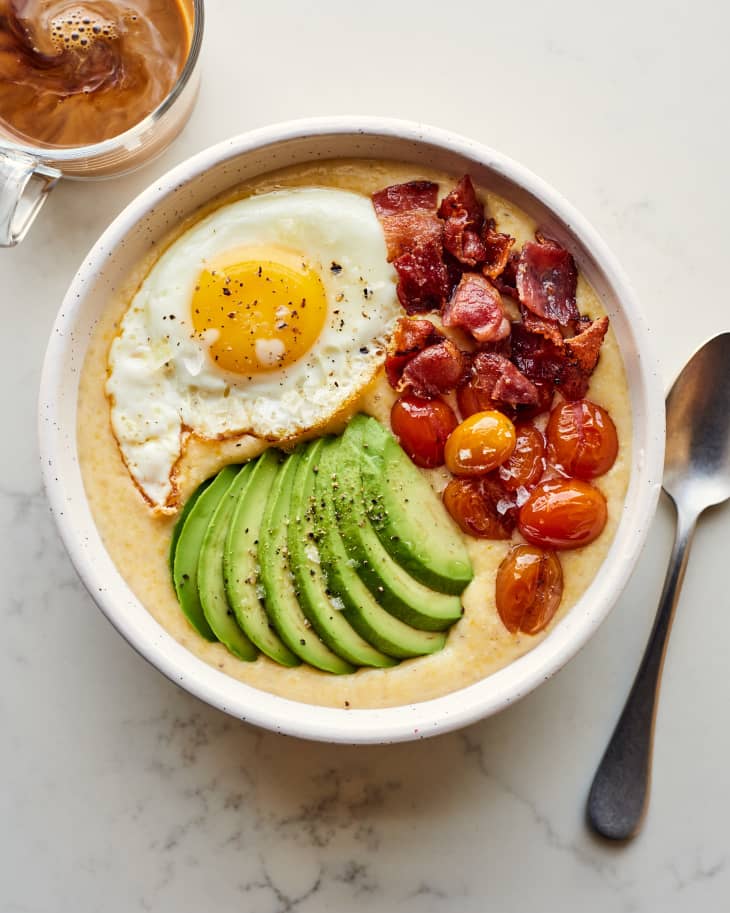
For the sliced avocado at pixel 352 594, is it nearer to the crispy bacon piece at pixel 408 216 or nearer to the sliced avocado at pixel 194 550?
the sliced avocado at pixel 194 550

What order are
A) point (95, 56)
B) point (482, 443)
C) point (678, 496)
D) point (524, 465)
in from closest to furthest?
point (482, 443) → point (524, 465) → point (95, 56) → point (678, 496)

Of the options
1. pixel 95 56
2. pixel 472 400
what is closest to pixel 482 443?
pixel 472 400

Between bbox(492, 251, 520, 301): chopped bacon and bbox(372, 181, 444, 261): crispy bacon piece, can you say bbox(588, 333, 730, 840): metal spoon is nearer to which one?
bbox(492, 251, 520, 301): chopped bacon

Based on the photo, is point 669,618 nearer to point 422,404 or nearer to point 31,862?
point 422,404

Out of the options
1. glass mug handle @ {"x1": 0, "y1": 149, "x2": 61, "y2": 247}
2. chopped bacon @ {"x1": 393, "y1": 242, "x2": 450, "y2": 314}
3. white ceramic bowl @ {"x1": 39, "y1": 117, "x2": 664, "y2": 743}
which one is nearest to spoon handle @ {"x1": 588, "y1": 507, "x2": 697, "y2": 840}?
white ceramic bowl @ {"x1": 39, "y1": 117, "x2": 664, "y2": 743}

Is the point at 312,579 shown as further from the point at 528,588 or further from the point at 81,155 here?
the point at 81,155

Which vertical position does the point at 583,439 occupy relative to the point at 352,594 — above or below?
above

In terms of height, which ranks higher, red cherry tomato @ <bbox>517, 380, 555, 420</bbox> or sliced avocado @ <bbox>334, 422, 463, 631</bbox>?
red cherry tomato @ <bbox>517, 380, 555, 420</bbox>
